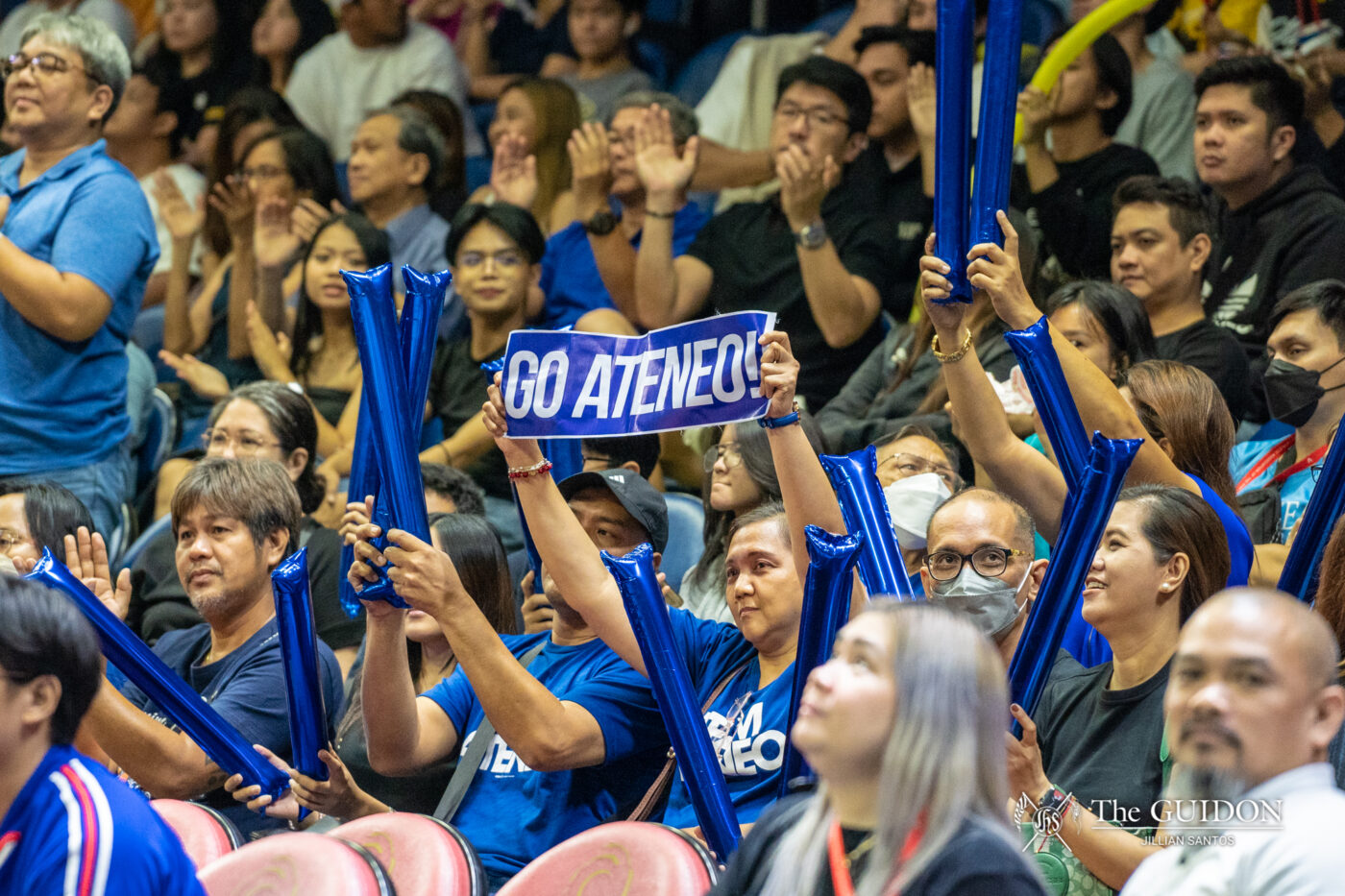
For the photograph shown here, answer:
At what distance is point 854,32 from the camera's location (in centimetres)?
598

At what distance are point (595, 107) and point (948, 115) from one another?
3.69 m

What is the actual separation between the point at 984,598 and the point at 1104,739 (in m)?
0.39

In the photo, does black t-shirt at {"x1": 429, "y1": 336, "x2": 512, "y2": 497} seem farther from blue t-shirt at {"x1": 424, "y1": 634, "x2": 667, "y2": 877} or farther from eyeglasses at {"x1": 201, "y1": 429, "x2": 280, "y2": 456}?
blue t-shirt at {"x1": 424, "y1": 634, "x2": 667, "y2": 877}

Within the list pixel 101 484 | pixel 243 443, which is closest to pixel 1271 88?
pixel 243 443

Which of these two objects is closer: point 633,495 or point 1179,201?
point 633,495

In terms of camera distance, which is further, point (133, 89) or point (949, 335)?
point (133, 89)

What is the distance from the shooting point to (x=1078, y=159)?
17.0ft

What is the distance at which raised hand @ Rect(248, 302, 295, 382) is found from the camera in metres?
5.60

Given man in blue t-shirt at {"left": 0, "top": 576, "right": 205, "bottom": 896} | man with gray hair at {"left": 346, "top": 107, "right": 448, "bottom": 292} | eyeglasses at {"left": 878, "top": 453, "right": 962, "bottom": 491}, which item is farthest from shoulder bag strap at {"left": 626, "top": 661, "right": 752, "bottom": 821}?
man with gray hair at {"left": 346, "top": 107, "right": 448, "bottom": 292}

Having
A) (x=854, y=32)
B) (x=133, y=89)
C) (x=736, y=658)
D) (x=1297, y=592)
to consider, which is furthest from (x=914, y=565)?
(x=133, y=89)

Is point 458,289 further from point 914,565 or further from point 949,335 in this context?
point 949,335

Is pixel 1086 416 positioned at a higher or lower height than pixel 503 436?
higher

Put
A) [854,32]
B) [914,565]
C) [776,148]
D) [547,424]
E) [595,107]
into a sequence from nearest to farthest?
[547,424], [914,565], [776,148], [854,32], [595,107]

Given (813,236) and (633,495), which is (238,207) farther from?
(633,495)
